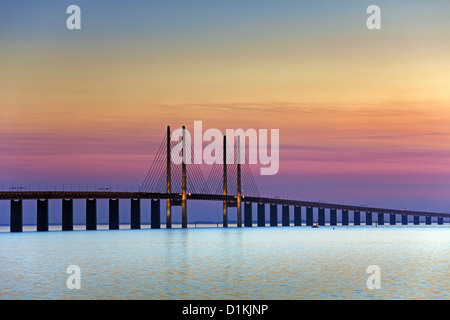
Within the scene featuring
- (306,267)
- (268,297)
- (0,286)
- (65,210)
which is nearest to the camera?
(268,297)

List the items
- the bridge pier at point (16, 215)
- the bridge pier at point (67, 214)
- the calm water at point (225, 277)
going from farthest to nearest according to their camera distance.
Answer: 1. the bridge pier at point (67, 214)
2. the bridge pier at point (16, 215)
3. the calm water at point (225, 277)

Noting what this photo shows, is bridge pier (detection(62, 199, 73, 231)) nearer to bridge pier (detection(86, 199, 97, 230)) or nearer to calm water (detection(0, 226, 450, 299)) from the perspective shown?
bridge pier (detection(86, 199, 97, 230))

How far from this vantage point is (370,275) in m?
53.1

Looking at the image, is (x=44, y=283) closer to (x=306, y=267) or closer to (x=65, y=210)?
(x=306, y=267)

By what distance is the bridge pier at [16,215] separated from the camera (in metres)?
174

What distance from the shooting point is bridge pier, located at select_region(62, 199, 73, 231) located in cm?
18300

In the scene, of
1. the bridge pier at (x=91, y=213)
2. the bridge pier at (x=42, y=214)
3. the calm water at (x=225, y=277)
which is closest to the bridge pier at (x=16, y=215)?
the bridge pier at (x=42, y=214)

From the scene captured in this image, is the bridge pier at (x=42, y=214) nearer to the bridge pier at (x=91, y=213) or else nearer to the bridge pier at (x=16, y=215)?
the bridge pier at (x=16, y=215)

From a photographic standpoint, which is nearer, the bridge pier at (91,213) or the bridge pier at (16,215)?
the bridge pier at (16,215)

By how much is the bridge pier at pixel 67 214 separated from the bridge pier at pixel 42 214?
4.65 m

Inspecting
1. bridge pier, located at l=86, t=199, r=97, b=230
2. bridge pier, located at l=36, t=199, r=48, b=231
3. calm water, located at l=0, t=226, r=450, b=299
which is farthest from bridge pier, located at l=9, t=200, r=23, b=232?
calm water, located at l=0, t=226, r=450, b=299

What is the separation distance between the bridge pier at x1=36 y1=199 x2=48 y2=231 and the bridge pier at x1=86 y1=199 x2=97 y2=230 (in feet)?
36.1
